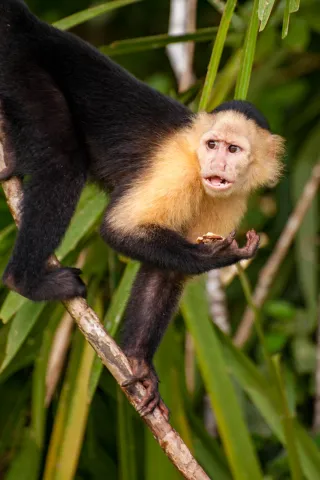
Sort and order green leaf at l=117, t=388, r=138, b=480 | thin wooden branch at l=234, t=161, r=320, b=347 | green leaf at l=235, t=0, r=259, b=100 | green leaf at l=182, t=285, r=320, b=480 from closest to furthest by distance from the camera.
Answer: green leaf at l=235, t=0, r=259, b=100 < green leaf at l=117, t=388, r=138, b=480 < green leaf at l=182, t=285, r=320, b=480 < thin wooden branch at l=234, t=161, r=320, b=347

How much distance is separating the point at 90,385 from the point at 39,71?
3.61 feet

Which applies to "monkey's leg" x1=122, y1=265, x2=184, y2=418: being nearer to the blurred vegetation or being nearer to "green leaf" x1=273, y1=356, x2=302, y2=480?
the blurred vegetation

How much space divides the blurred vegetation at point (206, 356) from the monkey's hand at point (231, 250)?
1.55 ft

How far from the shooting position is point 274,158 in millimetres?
3398

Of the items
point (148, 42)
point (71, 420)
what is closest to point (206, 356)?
point (71, 420)

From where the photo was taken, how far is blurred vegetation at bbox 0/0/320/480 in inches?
131

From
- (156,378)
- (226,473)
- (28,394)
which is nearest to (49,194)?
(156,378)

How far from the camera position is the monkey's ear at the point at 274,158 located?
3371mm

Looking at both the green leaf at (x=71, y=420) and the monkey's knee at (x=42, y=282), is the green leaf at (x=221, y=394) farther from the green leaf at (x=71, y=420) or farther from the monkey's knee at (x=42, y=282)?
the monkey's knee at (x=42, y=282)

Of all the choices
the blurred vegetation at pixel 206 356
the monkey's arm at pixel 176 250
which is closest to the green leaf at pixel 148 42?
the blurred vegetation at pixel 206 356

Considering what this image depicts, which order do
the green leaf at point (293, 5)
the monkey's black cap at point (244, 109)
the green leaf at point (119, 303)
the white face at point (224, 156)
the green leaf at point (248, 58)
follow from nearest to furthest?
the green leaf at point (293, 5), the green leaf at point (248, 58), the white face at point (224, 156), the monkey's black cap at point (244, 109), the green leaf at point (119, 303)

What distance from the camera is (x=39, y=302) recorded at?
3.24 meters

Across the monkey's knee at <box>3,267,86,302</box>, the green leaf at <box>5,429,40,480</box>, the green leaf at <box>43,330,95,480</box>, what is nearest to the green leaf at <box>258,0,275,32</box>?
the monkey's knee at <box>3,267,86,302</box>

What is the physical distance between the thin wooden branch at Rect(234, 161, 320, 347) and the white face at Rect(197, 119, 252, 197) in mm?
1421
